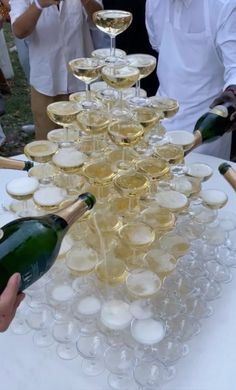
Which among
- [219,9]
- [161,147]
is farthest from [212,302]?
[219,9]

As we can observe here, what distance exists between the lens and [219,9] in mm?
1314

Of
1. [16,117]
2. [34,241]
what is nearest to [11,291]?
[34,241]

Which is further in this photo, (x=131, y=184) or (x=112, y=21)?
(x=112, y=21)

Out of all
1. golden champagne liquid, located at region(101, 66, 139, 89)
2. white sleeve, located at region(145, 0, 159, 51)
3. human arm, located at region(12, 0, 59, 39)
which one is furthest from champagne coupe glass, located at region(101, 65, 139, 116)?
human arm, located at region(12, 0, 59, 39)

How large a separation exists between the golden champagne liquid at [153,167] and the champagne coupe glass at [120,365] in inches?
11.0

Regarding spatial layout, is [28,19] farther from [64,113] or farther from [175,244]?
[175,244]

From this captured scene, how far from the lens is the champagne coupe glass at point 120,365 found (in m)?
0.73

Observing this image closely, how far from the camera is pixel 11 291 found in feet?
2.15

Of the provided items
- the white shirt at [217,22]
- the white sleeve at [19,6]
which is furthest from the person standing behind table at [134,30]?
the white shirt at [217,22]

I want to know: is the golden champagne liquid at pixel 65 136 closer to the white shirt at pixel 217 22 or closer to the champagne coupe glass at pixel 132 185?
the champagne coupe glass at pixel 132 185

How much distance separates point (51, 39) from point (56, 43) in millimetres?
24

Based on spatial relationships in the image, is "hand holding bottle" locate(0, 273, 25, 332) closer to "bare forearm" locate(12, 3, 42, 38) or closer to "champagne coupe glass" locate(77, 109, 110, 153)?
"champagne coupe glass" locate(77, 109, 110, 153)

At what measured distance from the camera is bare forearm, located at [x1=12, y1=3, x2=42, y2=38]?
174 cm

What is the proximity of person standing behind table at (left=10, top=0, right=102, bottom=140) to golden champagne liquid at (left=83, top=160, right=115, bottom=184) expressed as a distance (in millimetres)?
1028
